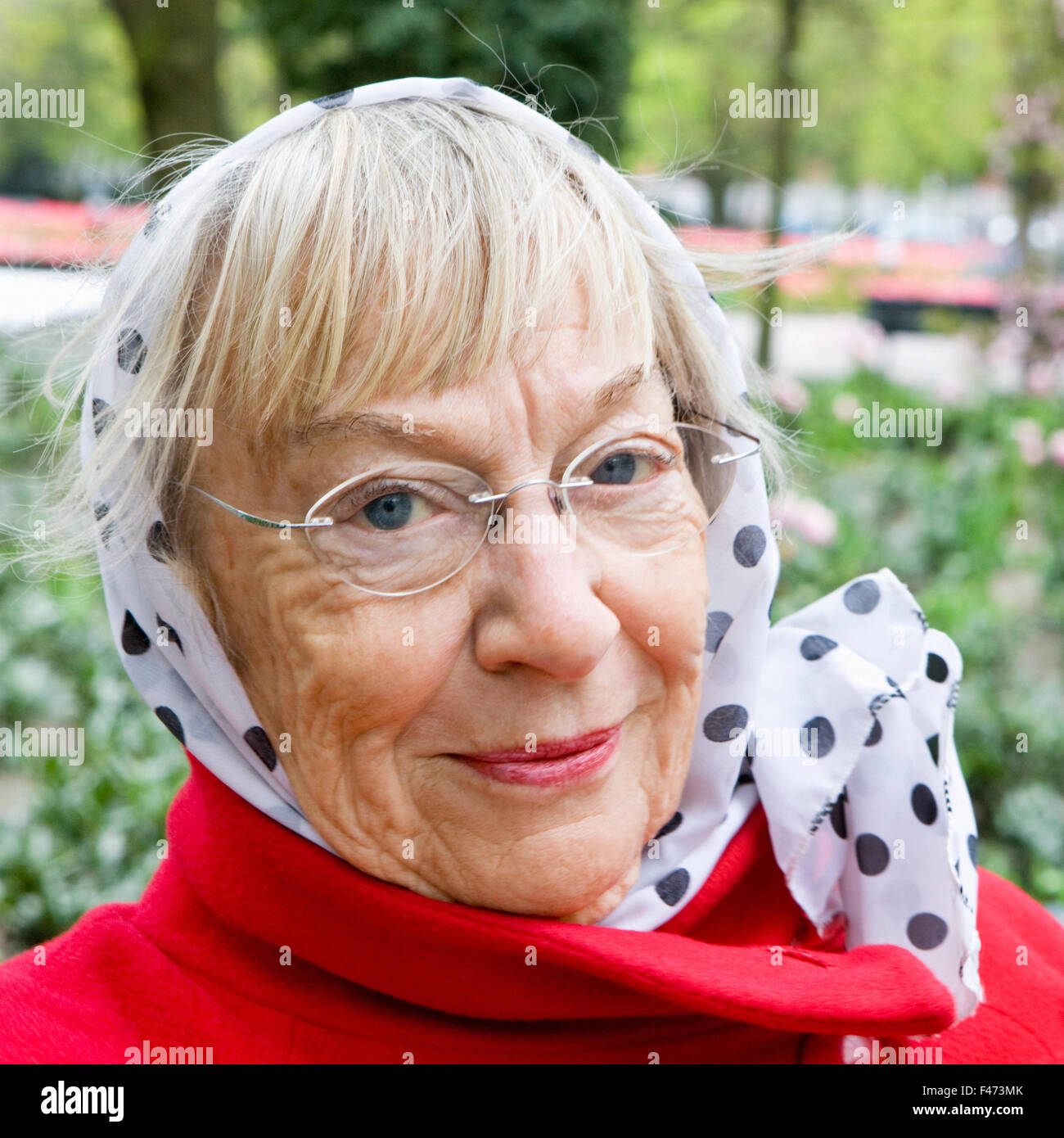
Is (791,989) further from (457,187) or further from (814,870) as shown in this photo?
(457,187)

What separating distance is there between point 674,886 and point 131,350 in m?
1.11

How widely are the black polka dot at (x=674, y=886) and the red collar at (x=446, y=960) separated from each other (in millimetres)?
98

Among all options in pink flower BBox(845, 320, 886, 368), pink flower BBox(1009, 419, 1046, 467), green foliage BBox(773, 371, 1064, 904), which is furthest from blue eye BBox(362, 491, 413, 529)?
pink flower BBox(845, 320, 886, 368)

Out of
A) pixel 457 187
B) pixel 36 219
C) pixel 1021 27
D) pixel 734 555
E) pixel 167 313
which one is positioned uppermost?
pixel 457 187

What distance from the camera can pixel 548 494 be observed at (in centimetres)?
159

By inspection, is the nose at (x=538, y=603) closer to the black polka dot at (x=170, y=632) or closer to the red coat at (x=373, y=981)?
the red coat at (x=373, y=981)

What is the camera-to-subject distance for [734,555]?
191 cm

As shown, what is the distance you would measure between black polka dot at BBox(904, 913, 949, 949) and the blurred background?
2.64 feet

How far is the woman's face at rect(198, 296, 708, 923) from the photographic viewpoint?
1.54 m

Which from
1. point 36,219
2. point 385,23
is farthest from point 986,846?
point 36,219

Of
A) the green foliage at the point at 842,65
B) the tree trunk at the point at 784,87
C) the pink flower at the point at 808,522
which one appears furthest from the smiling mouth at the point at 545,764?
the green foliage at the point at 842,65
